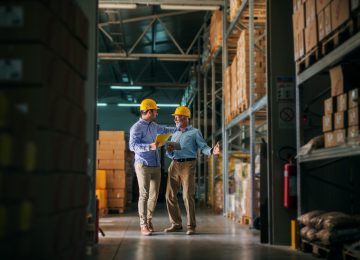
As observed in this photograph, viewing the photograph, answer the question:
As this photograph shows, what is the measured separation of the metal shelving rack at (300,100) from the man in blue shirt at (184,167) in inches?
80.5

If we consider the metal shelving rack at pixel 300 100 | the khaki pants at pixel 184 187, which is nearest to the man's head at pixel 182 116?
the khaki pants at pixel 184 187

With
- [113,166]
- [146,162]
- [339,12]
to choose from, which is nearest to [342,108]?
[339,12]

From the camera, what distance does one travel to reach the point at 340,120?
17.7ft

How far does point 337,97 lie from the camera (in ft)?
18.5

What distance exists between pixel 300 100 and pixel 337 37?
1415mm

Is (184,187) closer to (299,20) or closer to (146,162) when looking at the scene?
(146,162)

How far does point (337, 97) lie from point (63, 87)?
10.7 feet

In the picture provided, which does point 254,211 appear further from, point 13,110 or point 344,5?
point 13,110

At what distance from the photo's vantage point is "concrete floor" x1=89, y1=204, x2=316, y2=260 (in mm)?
6106

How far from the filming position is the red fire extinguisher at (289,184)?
682cm

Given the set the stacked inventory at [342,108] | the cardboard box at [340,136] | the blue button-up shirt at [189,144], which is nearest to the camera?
the stacked inventory at [342,108]

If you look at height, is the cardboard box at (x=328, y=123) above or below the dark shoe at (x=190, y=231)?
above

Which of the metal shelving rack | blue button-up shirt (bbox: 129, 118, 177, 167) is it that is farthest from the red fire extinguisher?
blue button-up shirt (bbox: 129, 118, 177, 167)

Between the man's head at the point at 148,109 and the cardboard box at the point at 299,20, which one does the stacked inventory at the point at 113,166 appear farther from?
the cardboard box at the point at 299,20
